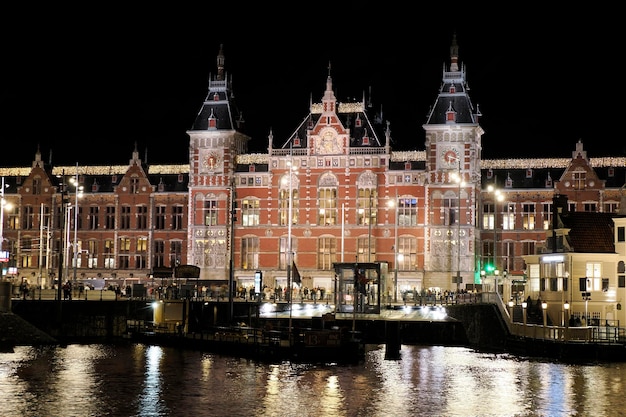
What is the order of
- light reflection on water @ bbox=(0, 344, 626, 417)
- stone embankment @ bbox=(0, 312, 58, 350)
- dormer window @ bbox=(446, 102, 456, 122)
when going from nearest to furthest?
light reflection on water @ bbox=(0, 344, 626, 417)
stone embankment @ bbox=(0, 312, 58, 350)
dormer window @ bbox=(446, 102, 456, 122)

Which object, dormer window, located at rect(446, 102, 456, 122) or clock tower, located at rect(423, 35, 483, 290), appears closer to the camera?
clock tower, located at rect(423, 35, 483, 290)

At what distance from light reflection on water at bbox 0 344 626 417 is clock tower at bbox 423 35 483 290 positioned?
30.5 metres

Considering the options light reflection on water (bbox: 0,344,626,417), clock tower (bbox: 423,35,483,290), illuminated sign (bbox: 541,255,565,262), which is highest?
clock tower (bbox: 423,35,483,290)

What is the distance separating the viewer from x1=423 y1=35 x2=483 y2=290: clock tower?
96.8 meters

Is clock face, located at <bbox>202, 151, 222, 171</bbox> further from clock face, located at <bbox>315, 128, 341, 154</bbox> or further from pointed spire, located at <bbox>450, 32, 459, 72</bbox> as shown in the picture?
pointed spire, located at <bbox>450, 32, 459, 72</bbox>

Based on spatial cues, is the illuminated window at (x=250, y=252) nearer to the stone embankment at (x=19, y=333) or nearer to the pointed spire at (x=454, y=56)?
the pointed spire at (x=454, y=56)

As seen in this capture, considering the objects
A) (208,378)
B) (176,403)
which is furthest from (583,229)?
(176,403)

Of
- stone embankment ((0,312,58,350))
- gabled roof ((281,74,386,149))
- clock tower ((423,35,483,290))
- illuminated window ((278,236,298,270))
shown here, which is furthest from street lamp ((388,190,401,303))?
stone embankment ((0,312,58,350))

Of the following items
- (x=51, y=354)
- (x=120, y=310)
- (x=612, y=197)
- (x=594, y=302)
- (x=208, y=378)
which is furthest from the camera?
(x=612, y=197)

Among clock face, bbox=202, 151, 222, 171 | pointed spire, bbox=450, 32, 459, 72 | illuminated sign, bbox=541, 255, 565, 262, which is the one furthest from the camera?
clock face, bbox=202, 151, 222, 171

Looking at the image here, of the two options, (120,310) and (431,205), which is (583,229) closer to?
(431,205)

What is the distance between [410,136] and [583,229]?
3294cm

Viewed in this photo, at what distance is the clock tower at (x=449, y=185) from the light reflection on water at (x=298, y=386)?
30.5 m

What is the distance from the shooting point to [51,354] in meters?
65.4
